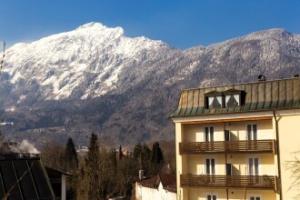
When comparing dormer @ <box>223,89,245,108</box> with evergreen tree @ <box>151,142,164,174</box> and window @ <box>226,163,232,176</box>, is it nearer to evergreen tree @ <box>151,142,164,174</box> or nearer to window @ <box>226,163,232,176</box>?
window @ <box>226,163,232,176</box>

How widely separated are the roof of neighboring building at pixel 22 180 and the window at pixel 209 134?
14.3m

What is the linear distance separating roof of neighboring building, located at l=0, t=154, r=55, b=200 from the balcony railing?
41.0 ft

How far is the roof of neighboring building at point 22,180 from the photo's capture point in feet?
84.0

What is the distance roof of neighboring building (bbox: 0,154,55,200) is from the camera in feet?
84.0

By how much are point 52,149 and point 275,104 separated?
10253cm

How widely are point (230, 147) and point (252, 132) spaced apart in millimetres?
2015

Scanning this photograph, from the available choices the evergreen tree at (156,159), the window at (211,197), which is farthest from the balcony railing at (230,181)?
the evergreen tree at (156,159)

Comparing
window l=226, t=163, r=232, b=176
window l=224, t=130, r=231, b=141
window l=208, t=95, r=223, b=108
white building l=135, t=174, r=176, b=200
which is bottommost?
white building l=135, t=174, r=176, b=200

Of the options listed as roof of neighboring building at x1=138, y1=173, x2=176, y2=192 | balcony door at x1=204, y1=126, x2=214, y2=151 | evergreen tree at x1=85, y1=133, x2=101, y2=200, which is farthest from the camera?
evergreen tree at x1=85, y1=133, x2=101, y2=200

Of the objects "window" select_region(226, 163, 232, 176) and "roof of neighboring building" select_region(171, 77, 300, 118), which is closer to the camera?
"roof of neighboring building" select_region(171, 77, 300, 118)

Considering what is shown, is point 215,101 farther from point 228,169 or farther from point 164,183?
point 164,183

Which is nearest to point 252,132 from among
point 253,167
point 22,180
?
point 253,167

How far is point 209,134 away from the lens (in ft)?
126

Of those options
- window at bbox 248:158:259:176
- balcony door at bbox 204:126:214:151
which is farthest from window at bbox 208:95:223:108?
window at bbox 248:158:259:176
